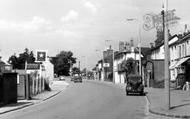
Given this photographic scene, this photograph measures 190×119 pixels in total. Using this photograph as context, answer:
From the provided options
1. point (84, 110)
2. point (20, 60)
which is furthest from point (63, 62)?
point (84, 110)

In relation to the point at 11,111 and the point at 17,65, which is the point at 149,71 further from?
the point at 17,65

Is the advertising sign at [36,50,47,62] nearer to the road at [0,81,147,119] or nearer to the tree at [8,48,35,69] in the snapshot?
the road at [0,81,147,119]

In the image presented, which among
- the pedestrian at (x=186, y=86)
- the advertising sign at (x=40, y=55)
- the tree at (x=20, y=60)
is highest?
the tree at (x=20, y=60)

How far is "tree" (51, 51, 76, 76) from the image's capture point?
583ft

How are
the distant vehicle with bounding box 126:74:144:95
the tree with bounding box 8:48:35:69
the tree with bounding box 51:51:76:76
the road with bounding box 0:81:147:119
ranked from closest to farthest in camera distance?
1. the road with bounding box 0:81:147:119
2. the distant vehicle with bounding box 126:74:144:95
3. the tree with bounding box 8:48:35:69
4. the tree with bounding box 51:51:76:76

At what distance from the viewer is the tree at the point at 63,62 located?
17774 cm

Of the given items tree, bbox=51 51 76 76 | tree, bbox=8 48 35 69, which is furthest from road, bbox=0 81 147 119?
tree, bbox=51 51 76 76

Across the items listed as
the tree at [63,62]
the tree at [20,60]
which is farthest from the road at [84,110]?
the tree at [63,62]

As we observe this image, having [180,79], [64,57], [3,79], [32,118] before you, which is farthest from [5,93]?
[64,57]

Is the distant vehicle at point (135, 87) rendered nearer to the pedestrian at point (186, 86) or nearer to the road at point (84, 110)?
the pedestrian at point (186, 86)

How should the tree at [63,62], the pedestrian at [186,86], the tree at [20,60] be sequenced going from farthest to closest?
1. the tree at [63,62]
2. the tree at [20,60]
3. the pedestrian at [186,86]

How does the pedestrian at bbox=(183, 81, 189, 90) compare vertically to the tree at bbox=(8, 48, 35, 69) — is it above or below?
below

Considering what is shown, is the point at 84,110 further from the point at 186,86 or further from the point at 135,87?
the point at 186,86

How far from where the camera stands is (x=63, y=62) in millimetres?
179500
